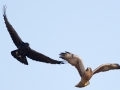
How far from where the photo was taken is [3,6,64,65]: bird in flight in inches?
813

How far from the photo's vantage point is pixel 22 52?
67.8 feet

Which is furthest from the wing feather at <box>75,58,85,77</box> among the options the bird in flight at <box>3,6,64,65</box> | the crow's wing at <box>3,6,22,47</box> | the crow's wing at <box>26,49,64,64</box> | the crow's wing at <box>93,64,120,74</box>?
the crow's wing at <box>3,6,22,47</box>

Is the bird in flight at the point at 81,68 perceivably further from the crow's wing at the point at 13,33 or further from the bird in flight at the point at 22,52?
the crow's wing at the point at 13,33

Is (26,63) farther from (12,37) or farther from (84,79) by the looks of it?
(84,79)

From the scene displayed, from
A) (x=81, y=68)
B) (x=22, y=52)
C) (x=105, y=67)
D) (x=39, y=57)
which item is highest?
(x=39, y=57)

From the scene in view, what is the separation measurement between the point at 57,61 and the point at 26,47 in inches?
81.2

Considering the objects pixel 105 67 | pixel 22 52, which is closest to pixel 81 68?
pixel 105 67

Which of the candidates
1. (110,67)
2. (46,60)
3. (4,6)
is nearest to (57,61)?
(46,60)

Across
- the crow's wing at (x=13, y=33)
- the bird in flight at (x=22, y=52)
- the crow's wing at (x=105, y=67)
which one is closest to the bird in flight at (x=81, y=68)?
the crow's wing at (x=105, y=67)

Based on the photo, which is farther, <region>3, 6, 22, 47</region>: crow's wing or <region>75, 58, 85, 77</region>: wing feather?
<region>3, 6, 22, 47</region>: crow's wing

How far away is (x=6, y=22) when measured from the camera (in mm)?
22234

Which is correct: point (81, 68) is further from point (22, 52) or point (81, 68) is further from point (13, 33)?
point (13, 33)

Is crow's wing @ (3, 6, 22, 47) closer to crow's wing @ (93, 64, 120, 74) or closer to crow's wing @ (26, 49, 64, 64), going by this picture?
crow's wing @ (26, 49, 64, 64)

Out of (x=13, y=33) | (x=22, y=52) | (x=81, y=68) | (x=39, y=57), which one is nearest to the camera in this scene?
(x=81, y=68)
